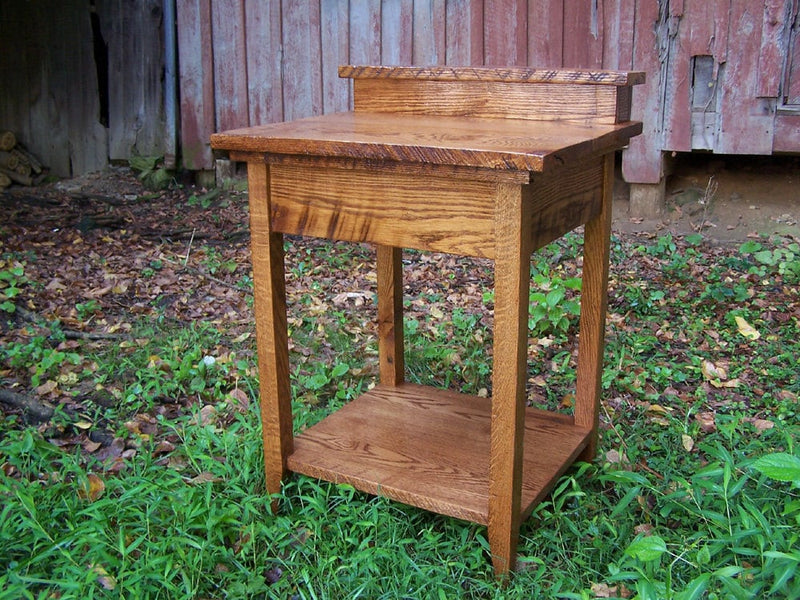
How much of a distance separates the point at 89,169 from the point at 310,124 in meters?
5.60

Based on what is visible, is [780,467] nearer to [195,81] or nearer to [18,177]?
[195,81]

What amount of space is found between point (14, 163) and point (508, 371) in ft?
21.0

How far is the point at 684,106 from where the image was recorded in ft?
18.1

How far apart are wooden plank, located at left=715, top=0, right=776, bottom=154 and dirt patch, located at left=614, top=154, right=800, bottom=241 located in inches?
16.6

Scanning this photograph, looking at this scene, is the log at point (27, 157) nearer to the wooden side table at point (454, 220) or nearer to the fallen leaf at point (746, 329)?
the wooden side table at point (454, 220)

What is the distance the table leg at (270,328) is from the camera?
2.51m

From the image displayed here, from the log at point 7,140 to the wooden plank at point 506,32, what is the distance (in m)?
4.13

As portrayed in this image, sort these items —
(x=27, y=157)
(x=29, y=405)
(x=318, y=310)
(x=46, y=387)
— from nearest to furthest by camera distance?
(x=29, y=405) < (x=46, y=387) < (x=318, y=310) < (x=27, y=157)

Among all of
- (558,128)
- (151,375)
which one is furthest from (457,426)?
(151,375)

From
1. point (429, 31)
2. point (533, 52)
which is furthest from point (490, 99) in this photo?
point (429, 31)

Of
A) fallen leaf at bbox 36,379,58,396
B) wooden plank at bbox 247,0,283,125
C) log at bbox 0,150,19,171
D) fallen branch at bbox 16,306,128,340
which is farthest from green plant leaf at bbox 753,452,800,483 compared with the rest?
log at bbox 0,150,19,171

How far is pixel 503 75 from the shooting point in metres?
2.64

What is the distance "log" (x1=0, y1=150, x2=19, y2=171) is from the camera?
7402 mm

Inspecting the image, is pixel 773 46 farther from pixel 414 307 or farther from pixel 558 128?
pixel 558 128
